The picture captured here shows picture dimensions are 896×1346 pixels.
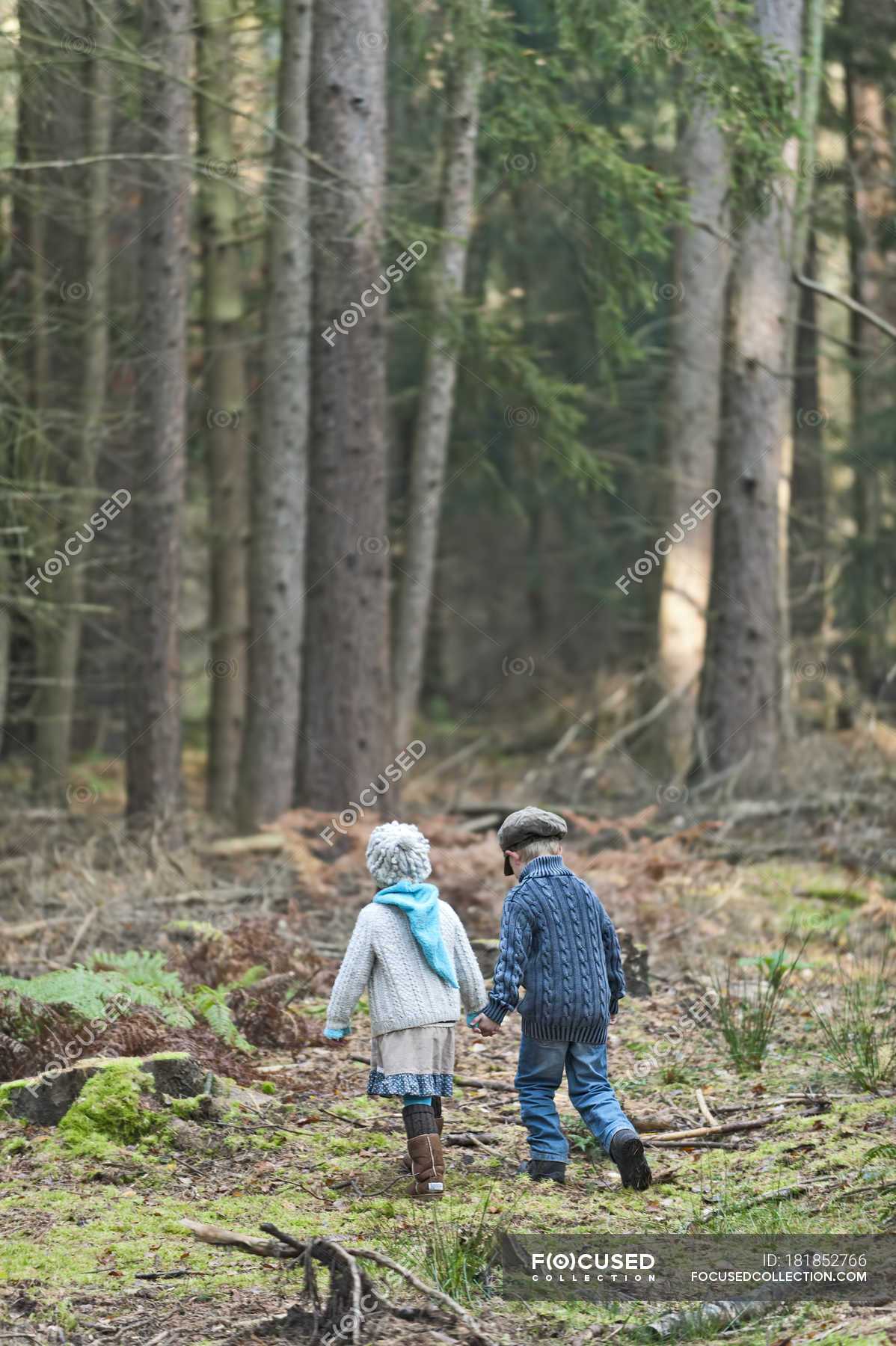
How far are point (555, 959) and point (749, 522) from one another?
31.1ft

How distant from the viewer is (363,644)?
1136cm

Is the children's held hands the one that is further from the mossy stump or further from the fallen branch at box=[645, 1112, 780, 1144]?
the fallen branch at box=[645, 1112, 780, 1144]

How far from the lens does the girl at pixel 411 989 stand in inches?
192

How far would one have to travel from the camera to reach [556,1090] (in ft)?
16.3

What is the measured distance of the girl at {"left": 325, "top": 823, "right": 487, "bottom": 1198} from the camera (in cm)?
489

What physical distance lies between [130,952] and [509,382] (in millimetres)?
8030

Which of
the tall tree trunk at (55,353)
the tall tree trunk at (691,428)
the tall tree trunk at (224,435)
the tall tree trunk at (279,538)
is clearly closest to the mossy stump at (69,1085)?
the tall tree trunk at (55,353)

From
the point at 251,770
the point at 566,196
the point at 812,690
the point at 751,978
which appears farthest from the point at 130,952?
the point at 812,690

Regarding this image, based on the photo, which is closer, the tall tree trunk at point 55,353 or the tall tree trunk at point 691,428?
the tall tree trunk at point 55,353

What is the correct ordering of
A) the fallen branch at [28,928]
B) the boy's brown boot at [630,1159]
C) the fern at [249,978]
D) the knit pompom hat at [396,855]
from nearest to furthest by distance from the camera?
the boy's brown boot at [630,1159], the knit pompom hat at [396,855], the fern at [249,978], the fallen branch at [28,928]

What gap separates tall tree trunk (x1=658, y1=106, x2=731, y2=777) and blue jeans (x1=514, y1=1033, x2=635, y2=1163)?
10.7m

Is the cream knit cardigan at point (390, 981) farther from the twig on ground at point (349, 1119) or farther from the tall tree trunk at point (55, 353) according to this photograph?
the tall tree trunk at point (55, 353)

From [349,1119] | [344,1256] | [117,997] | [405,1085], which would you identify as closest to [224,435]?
[117,997]

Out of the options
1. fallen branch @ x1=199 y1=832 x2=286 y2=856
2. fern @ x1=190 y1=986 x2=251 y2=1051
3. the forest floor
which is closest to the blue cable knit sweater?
the forest floor
